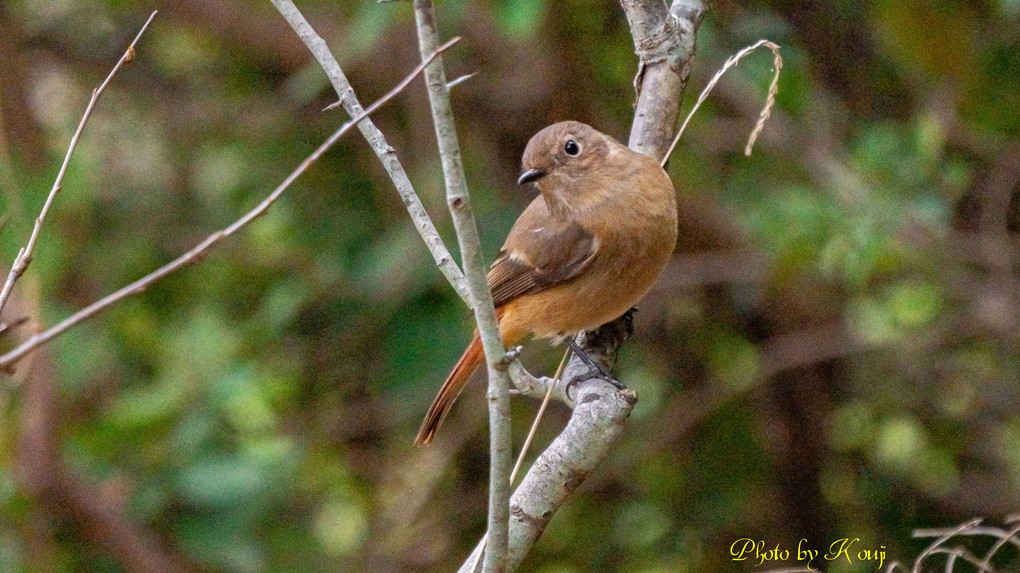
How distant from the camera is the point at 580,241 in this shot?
13.3ft

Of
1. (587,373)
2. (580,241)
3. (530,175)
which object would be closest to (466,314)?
(580,241)

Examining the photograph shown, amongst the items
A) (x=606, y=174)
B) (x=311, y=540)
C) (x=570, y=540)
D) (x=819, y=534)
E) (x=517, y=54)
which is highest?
(x=517, y=54)

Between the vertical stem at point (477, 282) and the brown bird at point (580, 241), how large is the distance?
1687mm

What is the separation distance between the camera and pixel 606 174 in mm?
3904

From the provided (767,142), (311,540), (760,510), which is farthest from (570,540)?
(767,142)

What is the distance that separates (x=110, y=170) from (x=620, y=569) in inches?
139

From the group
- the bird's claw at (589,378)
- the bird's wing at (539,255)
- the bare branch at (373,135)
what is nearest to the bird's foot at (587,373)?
the bird's claw at (589,378)

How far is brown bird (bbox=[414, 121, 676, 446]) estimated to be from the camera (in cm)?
383

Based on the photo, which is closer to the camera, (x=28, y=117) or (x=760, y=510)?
(x=28, y=117)

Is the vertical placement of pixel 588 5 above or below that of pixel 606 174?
above

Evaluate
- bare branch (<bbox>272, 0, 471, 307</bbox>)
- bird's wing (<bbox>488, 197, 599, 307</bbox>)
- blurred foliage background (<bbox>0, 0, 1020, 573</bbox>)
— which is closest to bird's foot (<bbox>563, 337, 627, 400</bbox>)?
bird's wing (<bbox>488, 197, 599, 307</bbox>)

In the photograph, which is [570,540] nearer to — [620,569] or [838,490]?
[620,569]

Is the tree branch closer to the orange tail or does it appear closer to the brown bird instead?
the brown bird

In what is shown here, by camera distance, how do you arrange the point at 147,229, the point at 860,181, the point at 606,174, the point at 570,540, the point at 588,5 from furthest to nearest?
the point at 147,229, the point at 570,540, the point at 588,5, the point at 860,181, the point at 606,174
